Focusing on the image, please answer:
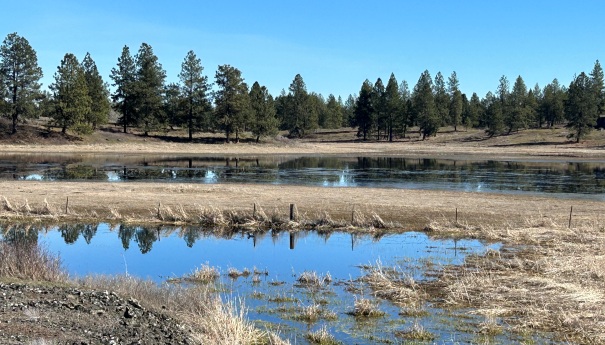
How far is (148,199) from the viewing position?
36.1 m

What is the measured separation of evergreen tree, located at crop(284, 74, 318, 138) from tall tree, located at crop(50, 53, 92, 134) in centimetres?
5666

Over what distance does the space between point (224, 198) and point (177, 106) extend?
255 feet

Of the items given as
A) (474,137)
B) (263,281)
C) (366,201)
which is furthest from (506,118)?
(263,281)

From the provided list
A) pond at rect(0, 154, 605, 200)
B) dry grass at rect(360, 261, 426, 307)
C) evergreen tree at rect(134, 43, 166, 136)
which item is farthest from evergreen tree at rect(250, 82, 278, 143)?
dry grass at rect(360, 261, 426, 307)

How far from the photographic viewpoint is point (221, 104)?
366 ft

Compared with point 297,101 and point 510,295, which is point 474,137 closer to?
point 297,101

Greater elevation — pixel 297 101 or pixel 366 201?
pixel 297 101

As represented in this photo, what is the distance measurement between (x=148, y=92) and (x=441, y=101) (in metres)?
81.8

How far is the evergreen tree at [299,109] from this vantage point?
144625mm

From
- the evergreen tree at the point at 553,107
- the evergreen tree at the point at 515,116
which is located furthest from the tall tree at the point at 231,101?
the evergreen tree at the point at 553,107

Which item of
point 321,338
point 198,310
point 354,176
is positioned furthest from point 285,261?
point 354,176

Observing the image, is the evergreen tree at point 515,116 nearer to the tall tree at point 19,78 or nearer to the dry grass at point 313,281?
the tall tree at point 19,78

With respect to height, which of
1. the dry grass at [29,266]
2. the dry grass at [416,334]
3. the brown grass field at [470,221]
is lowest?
the dry grass at [416,334]

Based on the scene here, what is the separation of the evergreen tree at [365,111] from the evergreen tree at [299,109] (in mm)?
11230
